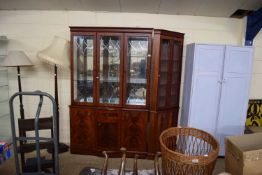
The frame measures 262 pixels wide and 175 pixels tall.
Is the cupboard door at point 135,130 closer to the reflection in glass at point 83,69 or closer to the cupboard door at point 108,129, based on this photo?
the cupboard door at point 108,129

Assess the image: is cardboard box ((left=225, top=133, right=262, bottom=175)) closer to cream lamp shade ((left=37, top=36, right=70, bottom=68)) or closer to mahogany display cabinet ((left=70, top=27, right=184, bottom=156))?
mahogany display cabinet ((left=70, top=27, right=184, bottom=156))

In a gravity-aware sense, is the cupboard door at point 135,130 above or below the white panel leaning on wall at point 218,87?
below

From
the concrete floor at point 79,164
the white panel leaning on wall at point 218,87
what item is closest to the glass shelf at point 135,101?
the white panel leaning on wall at point 218,87

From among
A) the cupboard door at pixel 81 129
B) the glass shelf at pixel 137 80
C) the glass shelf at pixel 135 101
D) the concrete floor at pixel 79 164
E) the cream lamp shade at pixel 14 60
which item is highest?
the cream lamp shade at pixel 14 60

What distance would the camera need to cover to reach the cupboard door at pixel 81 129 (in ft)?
9.26

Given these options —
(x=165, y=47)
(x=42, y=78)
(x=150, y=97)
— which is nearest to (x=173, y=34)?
(x=165, y=47)

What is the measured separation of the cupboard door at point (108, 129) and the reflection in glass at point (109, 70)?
0.60ft

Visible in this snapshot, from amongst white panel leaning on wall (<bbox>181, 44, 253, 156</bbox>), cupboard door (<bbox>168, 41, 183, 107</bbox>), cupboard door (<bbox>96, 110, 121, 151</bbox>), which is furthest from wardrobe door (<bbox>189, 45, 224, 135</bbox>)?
cupboard door (<bbox>96, 110, 121, 151</bbox>)

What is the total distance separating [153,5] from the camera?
274 centimetres

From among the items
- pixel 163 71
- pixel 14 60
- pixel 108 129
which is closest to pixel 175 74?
pixel 163 71

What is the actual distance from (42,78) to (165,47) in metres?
1.98

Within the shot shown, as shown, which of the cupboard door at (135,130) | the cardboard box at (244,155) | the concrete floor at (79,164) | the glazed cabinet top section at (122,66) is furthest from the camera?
the cupboard door at (135,130)

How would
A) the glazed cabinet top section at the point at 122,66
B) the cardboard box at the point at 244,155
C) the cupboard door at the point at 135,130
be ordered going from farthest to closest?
the cupboard door at the point at 135,130, the glazed cabinet top section at the point at 122,66, the cardboard box at the point at 244,155

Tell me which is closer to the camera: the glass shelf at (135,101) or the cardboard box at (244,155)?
the cardboard box at (244,155)
